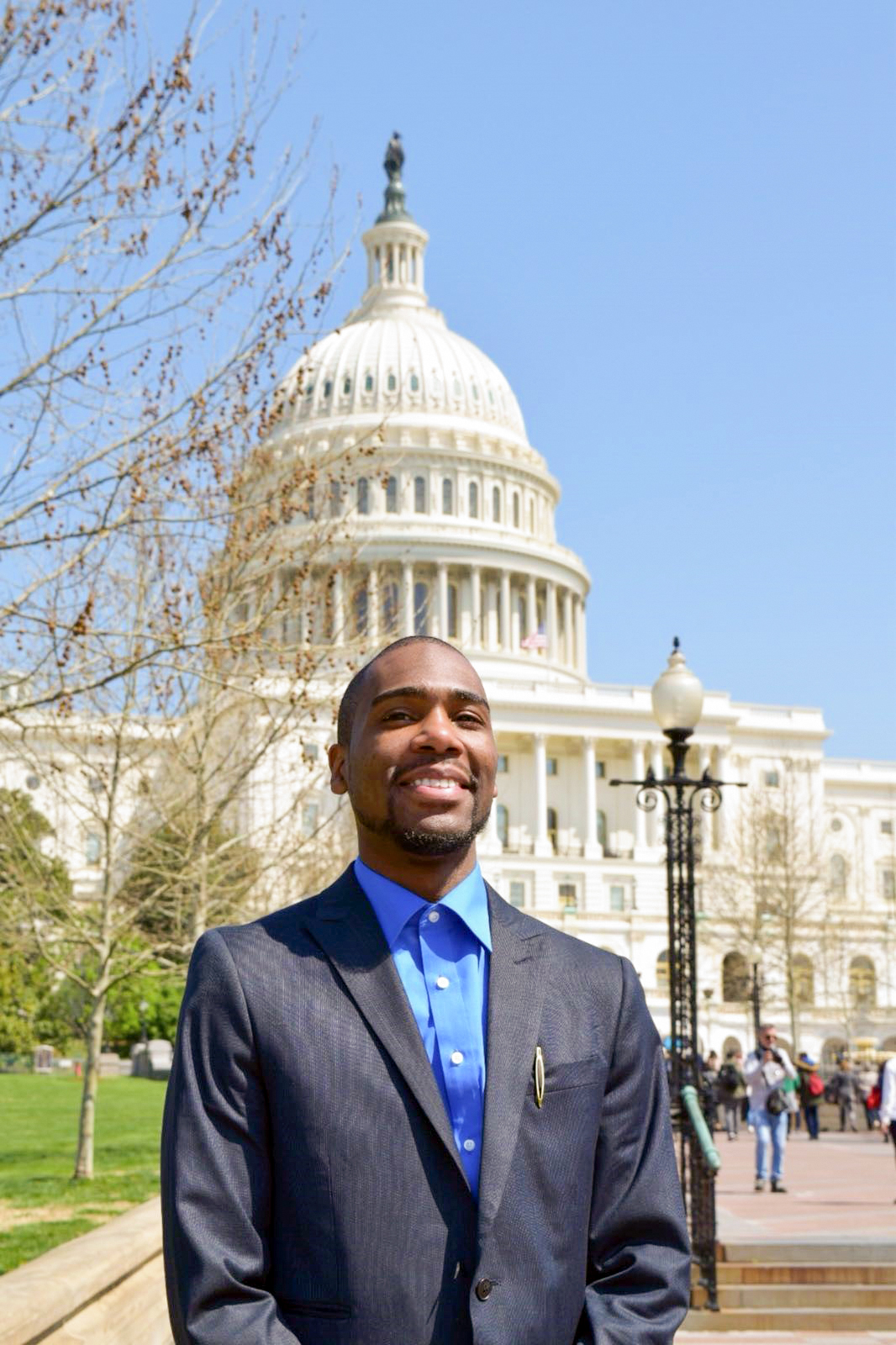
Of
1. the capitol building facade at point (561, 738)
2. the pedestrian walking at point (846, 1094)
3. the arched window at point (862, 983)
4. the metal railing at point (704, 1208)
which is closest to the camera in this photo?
the metal railing at point (704, 1208)

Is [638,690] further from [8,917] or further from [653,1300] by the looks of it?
[653,1300]

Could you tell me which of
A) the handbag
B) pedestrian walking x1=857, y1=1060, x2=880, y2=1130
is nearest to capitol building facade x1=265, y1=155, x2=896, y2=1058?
pedestrian walking x1=857, y1=1060, x2=880, y2=1130

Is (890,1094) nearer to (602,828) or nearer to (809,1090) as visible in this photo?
(809,1090)

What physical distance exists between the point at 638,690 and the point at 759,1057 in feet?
244

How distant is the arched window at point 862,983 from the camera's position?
241ft

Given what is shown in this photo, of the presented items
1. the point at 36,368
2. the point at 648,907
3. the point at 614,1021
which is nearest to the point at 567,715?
the point at 648,907

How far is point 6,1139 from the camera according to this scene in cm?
2153

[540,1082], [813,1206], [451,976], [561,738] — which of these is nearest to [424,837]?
[451,976]

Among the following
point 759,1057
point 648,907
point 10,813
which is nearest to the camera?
point 759,1057

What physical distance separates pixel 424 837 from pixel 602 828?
9112 centimetres

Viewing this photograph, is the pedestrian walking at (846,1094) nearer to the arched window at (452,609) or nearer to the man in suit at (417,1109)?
the man in suit at (417,1109)

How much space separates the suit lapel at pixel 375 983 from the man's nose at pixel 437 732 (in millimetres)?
308

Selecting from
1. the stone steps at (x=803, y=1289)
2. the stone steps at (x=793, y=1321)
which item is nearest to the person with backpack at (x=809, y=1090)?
the stone steps at (x=803, y=1289)

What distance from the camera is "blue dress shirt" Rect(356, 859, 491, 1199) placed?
9.86ft
